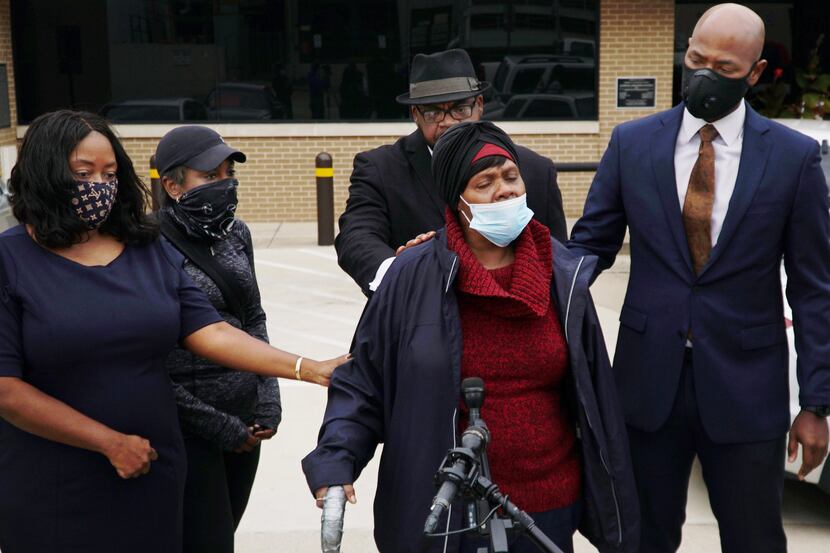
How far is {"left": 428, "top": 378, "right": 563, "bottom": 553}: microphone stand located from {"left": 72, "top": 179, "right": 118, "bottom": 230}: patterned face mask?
139 centimetres

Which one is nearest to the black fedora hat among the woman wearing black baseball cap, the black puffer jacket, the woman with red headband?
the woman wearing black baseball cap

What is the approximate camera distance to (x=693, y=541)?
5.30 metres

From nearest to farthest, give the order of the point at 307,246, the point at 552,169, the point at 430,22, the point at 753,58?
the point at 753,58
the point at 552,169
the point at 307,246
the point at 430,22

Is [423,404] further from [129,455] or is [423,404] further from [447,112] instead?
[447,112]

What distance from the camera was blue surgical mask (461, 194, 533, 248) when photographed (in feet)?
10.1

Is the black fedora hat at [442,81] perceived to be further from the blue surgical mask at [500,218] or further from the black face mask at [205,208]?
the blue surgical mask at [500,218]

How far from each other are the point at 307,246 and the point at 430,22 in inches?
147

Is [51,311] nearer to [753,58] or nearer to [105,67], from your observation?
[753,58]

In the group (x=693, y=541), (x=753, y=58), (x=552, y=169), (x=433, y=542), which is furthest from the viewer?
(x=693, y=541)

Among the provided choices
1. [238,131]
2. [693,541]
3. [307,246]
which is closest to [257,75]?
[238,131]

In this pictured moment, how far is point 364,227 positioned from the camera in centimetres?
406

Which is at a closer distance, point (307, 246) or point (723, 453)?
point (723, 453)

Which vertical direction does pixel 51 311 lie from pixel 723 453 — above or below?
above

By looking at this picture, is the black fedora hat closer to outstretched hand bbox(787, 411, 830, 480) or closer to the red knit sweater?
the red knit sweater
